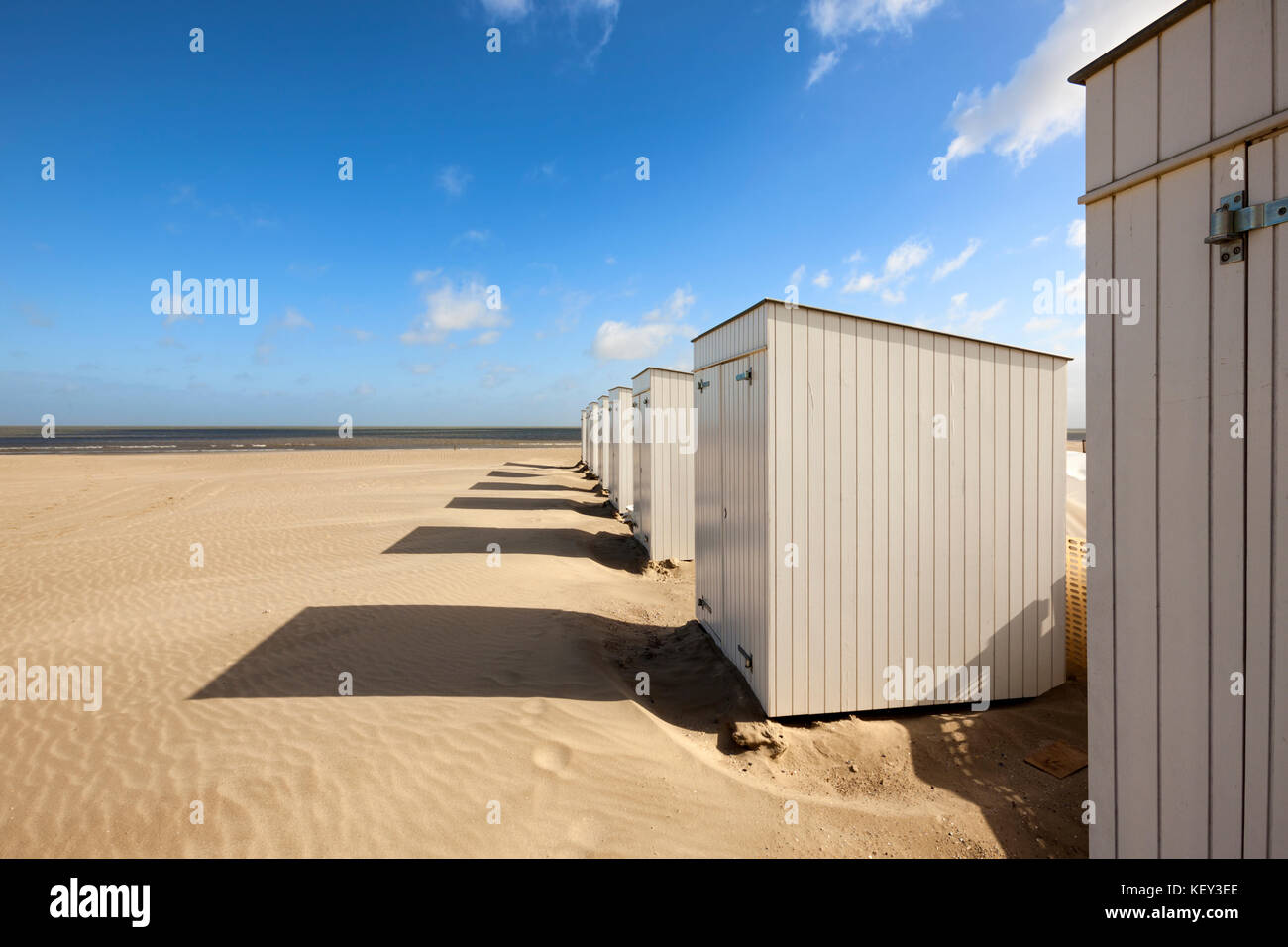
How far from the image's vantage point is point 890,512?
520 cm

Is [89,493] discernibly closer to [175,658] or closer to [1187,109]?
[175,658]

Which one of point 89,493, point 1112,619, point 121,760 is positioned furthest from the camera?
point 89,493

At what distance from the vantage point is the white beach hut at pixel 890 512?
4.98 meters

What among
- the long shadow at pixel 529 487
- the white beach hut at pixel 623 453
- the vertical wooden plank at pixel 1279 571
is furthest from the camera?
the long shadow at pixel 529 487

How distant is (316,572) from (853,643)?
9711 mm

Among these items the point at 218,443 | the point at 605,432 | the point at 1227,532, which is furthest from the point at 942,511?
the point at 218,443

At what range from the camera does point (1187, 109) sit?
2.32m

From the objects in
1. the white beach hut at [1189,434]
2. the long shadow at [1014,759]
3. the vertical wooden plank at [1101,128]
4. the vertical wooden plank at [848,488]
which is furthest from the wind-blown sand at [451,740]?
the vertical wooden plank at [1101,128]

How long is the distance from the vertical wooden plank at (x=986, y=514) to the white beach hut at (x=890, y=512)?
2cm

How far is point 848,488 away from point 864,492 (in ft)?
0.54

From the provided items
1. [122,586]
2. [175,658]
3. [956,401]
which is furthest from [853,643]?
Result: [122,586]

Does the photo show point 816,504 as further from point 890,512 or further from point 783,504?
point 890,512

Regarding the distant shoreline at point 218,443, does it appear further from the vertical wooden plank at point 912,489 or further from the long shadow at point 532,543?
the vertical wooden plank at point 912,489

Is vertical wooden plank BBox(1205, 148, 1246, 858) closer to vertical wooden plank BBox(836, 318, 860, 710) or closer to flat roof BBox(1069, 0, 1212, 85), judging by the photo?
flat roof BBox(1069, 0, 1212, 85)
